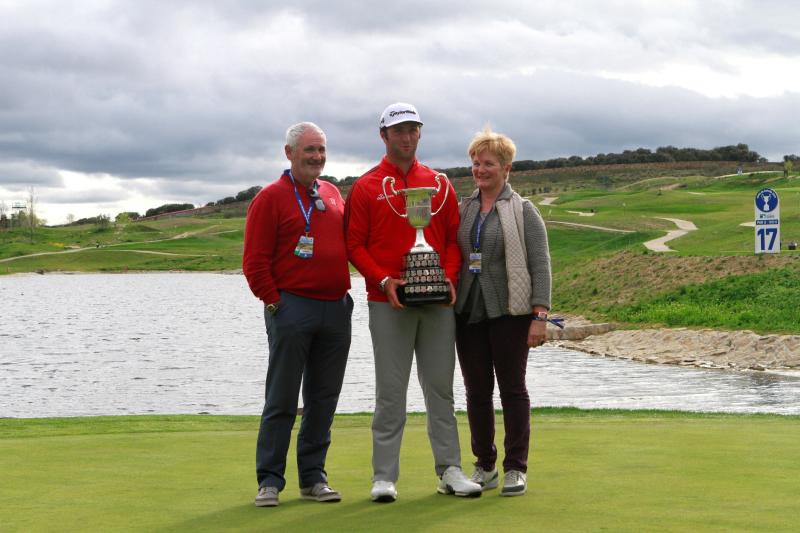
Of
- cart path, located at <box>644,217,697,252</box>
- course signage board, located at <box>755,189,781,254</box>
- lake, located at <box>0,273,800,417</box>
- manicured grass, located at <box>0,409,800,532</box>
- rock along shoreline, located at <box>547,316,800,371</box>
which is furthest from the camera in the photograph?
cart path, located at <box>644,217,697,252</box>

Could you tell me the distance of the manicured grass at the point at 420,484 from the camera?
5281mm

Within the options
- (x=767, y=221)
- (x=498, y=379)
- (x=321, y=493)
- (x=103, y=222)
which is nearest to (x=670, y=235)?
(x=767, y=221)

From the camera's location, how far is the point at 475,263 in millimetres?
6320

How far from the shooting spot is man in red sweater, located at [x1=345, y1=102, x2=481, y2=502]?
6172 millimetres

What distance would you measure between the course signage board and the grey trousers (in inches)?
905

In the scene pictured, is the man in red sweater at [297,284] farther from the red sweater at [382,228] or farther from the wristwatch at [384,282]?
the wristwatch at [384,282]

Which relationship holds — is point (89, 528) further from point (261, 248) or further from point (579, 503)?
point (579, 503)

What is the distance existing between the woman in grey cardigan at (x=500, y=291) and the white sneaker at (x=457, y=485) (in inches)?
10.6

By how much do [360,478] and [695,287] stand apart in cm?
2683

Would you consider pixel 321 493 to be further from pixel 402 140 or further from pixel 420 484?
pixel 402 140

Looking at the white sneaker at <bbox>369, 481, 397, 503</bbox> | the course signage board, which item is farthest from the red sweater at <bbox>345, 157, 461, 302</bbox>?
the course signage board

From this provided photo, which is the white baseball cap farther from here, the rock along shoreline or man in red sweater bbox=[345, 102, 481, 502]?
the rock along shoreline

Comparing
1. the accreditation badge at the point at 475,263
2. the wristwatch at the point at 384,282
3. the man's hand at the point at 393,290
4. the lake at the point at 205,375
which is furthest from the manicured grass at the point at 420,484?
the lake at the point at 205,375

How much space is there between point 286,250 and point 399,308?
737 mm
